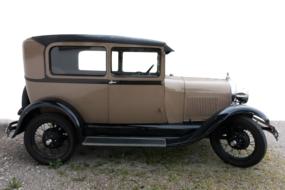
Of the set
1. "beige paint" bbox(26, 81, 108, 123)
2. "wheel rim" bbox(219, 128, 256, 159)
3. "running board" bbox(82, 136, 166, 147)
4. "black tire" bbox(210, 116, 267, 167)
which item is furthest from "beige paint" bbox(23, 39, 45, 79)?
"wheel rim" bbox(219, 128, 256, 159)

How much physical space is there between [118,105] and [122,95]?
174mm

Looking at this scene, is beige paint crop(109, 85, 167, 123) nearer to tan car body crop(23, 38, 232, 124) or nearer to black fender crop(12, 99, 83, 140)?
tan car body crop(23, 38, 232, 124)

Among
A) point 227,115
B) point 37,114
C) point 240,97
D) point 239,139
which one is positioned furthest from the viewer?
point 240,97

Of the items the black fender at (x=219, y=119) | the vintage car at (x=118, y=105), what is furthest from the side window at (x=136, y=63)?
the black fender at (x=219, y=119)

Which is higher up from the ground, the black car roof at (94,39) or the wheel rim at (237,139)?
the black car roof at (94,39)

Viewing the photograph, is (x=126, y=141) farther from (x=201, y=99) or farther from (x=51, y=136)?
(x=201, y=99)

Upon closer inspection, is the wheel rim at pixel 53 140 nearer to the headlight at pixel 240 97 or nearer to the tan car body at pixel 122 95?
the tan car body at pixel 122 95

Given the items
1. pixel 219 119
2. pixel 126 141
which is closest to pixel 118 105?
pixel 126 141

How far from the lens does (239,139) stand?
4195 millimetres

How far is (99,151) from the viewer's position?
15.7 ft

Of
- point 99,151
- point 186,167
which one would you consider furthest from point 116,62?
point 186,167

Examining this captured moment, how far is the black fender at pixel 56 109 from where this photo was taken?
411cm

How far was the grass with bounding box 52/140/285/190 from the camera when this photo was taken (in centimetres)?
380

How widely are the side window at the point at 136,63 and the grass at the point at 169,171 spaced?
1356 millimetres
